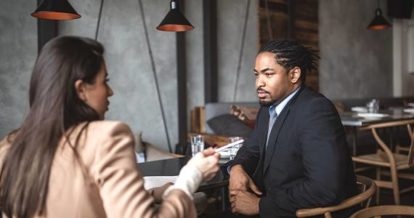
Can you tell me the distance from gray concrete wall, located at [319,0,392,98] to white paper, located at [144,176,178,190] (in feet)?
17.0

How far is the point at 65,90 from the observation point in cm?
102

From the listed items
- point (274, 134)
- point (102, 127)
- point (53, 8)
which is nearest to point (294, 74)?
point (274, 134)

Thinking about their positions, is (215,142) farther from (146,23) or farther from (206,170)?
(206,170)

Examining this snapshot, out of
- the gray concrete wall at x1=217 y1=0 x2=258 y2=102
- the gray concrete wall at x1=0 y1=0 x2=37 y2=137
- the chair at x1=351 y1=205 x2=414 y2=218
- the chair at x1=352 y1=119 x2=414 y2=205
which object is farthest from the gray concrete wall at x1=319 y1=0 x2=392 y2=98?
the chair at x1=351 y1=205 x2=414 y2=218

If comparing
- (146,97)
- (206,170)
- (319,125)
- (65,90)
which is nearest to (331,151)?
(319,125)

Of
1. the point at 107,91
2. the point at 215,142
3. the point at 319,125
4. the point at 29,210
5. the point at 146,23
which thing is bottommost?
the point at 215,142

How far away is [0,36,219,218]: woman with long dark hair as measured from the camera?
99cm

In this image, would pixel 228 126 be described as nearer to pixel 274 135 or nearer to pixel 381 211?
pixel 274 135

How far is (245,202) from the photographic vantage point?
5.90ft

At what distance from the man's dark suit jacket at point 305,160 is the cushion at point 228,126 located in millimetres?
2233

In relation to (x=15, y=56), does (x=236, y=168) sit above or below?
below

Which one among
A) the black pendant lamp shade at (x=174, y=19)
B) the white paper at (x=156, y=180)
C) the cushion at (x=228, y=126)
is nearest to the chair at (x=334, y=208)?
the white paper at (x=156, y=180)

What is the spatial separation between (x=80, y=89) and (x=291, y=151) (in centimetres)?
98

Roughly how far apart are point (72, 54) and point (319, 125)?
1004mm
